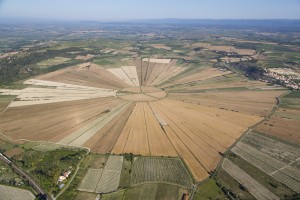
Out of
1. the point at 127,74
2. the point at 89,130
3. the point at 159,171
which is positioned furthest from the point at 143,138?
the point at 127,74

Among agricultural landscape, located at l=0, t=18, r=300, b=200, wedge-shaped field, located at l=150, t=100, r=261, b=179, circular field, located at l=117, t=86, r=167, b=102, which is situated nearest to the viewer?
agricultural landscape, located at l=0, t=18, r=300, b=200

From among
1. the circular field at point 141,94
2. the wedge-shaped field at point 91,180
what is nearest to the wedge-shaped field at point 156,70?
the circular field at point 141,94

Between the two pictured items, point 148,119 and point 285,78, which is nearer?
point 148,119

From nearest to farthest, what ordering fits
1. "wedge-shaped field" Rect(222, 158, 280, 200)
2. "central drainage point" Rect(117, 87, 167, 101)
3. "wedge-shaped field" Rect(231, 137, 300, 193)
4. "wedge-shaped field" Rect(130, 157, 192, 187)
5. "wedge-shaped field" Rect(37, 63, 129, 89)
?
"wedge-shaped field" Rect(222, 158, 280, 200) < "wedge-shaped field" Rect(130, 157, 192, 187) < "wedge-shaped field" Rect(231, 137, 300, 193) < "central drainage point" Rect(117, 87, 167, 101) < "wedge-shaped field" Rect(37, 63, 129, 89)

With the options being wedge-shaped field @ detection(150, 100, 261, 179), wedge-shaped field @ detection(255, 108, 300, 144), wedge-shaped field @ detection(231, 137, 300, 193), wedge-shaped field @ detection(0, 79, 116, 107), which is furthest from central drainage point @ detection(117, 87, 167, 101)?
wedge-shaped field @ detection(231, 137, 300, 193)

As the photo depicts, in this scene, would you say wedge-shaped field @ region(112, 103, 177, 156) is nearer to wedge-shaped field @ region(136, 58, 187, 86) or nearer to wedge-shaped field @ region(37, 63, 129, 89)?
wedge-shaped field @ region(37, 63, 129, 89)

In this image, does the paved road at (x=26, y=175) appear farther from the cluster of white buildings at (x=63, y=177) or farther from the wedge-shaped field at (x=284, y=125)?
the wedge-shaped field at (x=284, y=125)

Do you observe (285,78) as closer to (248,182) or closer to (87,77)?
(87,77)
